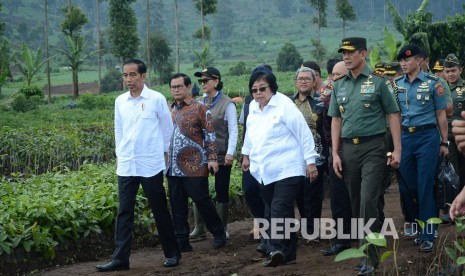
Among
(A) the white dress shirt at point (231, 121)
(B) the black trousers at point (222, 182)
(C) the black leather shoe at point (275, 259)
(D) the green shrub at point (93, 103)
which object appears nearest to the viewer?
(C) the black leather shoe at point (275, 259)

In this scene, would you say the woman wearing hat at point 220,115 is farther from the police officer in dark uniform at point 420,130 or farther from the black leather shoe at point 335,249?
the police officer in dark uniform at point 420,130

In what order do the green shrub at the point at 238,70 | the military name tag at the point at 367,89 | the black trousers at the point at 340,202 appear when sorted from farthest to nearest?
the green shrub at the point at 238,70 → the black trousers at the point at 340,202 → the military name tag at the point at 367,89

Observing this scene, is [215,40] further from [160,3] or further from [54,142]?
[54,142]

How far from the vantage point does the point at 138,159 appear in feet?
24.0

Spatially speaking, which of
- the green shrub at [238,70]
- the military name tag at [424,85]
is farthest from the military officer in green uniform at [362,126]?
the green shrub at [238,70]

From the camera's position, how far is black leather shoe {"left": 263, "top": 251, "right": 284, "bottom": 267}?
7.03m

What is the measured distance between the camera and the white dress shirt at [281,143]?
718 centimetres

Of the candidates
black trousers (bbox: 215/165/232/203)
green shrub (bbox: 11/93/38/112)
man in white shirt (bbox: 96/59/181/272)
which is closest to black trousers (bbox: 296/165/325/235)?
black trousers (bbox: 215/165/232/203)

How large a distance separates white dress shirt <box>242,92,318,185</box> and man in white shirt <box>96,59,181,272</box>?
0.92 meters

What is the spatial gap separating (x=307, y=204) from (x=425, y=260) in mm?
1819

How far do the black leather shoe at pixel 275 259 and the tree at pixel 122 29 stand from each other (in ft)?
133

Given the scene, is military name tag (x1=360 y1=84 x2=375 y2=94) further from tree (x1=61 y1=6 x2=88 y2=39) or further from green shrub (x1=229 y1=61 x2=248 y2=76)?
green shrub (x1=229 y1=61 x2=248 y2=76)

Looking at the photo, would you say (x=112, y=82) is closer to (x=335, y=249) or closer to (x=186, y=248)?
(x=186, y=248)

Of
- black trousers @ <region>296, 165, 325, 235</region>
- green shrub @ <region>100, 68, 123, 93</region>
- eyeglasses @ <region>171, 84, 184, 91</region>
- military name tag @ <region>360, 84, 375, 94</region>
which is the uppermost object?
green shrub @ <region>100, 68, 123, 93</region>
